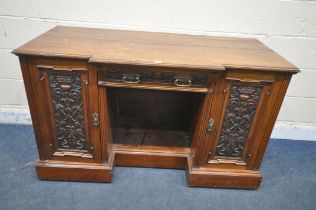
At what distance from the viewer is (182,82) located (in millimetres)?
1154

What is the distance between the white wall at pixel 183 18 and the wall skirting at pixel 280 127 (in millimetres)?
437

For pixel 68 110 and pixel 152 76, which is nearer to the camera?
pixel 152 76

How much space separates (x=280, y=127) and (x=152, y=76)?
1.26m

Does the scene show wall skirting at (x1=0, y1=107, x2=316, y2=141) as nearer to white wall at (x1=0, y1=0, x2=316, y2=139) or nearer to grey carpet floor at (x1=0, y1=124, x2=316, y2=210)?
grey carpet floor at (x1=0, y1=124, x2=316, y2=210)

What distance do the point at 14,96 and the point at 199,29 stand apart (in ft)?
4.53

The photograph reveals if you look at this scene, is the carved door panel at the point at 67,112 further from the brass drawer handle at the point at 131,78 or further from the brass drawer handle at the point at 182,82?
the brass drawer handle at the point at 182,82

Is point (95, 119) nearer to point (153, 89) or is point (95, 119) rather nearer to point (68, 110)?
point (68, 110)

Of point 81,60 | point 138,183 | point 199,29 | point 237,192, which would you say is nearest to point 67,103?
point 81,60

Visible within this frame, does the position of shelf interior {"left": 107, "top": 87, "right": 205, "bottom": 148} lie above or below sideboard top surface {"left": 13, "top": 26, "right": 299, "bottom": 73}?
below

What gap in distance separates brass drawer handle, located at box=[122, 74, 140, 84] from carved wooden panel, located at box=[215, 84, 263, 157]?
1.47ft

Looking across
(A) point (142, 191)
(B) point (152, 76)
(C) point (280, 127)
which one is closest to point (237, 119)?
(B) point (152, 76)

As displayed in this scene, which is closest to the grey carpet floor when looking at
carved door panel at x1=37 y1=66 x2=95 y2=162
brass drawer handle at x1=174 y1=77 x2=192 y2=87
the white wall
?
carved door panel at x1=37 y1=66 x2=95 y2=162

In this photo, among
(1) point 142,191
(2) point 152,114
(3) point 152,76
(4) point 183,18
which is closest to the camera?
(3) point 152,76

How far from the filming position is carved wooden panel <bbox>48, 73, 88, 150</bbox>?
1165 mm
